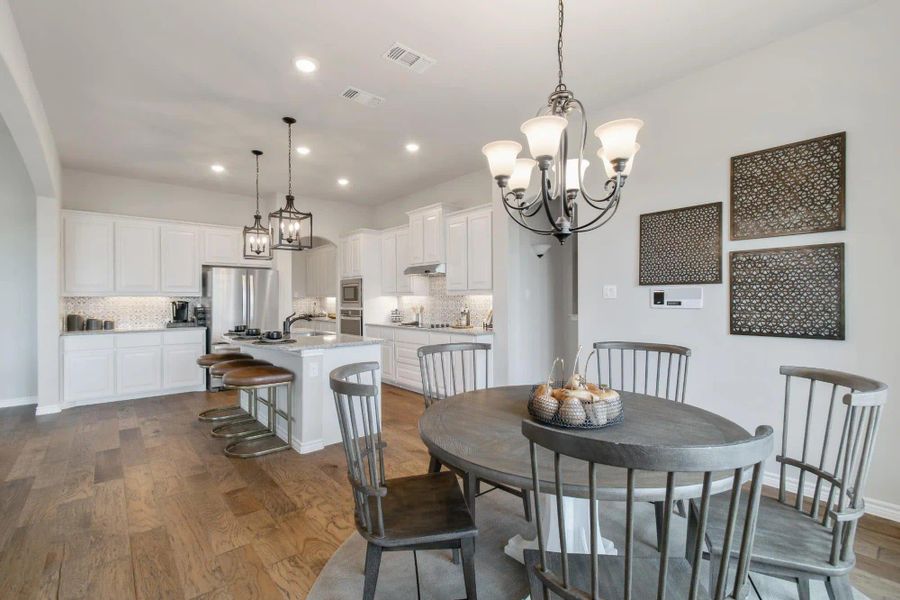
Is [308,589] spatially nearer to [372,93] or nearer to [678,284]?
[678,284]

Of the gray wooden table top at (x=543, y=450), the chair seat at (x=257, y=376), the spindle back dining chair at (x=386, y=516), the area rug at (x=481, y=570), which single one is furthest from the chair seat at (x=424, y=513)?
the chair seat at (x=257, y=376)

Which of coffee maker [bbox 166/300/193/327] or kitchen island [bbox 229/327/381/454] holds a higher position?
coffee maker [bbox 166/300/193/327]

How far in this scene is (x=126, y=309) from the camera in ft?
18.6

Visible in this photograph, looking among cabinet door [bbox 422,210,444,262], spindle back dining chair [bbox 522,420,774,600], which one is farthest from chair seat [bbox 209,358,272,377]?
spindle back dining chair [bbox 522,420,774,600]

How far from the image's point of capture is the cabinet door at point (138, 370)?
5145 mm

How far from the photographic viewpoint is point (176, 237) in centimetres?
575

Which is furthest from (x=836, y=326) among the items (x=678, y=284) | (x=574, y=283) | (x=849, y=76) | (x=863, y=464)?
(x=574, y=283)

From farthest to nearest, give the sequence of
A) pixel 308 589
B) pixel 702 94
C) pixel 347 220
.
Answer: pixel 347 220 → pixel 702 94 → pixel 308 589

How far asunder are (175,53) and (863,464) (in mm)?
4103

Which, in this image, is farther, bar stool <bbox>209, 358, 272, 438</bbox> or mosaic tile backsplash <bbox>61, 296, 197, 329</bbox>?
mosaic tile backsplash <bbox>61, 296, 197, 329</bbox>

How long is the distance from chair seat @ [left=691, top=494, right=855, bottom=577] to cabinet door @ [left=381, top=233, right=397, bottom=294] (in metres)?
5.32

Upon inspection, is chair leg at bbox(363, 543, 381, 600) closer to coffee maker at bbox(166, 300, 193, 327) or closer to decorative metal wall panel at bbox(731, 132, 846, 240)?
decorative metal wall panel at bbox(731, 132, 846, 240)

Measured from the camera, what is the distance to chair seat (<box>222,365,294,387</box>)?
3.33 metres

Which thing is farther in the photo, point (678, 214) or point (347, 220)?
point (347, 220)
